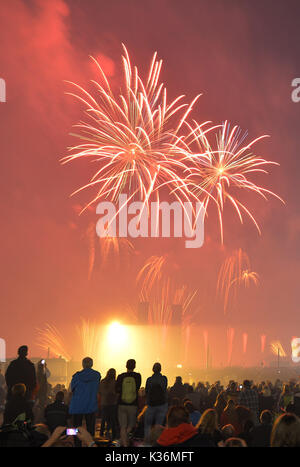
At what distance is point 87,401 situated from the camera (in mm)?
11102

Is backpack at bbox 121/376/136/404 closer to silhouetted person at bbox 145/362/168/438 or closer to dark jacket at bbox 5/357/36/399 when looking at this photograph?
silhouetted person at bbox 145/362/168/438

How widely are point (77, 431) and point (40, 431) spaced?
4.65 ft

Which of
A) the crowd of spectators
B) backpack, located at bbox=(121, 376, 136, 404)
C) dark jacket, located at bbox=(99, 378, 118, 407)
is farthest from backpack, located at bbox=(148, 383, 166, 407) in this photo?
dark jacket, located at bbox=(99, 378, 118, 407)

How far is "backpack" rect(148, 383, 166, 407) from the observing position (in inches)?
436

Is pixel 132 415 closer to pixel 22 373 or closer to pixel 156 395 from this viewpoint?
pixel 156 395

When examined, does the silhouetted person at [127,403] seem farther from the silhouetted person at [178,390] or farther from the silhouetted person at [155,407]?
the silhouetted person at [178,390]

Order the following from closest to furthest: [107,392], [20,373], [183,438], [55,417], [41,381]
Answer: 1. [183,438]
2. [55,417]
3. [20,373]
4. [107,392]
5. [41,381]

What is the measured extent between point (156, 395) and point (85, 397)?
1.45m

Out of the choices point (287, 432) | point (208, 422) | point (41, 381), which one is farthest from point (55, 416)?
point (287, 432)

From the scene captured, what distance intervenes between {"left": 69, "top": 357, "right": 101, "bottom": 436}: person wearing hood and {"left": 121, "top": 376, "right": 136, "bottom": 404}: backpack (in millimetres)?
679

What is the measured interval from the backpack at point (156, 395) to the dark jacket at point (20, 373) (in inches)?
110

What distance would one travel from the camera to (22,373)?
12.0 m
